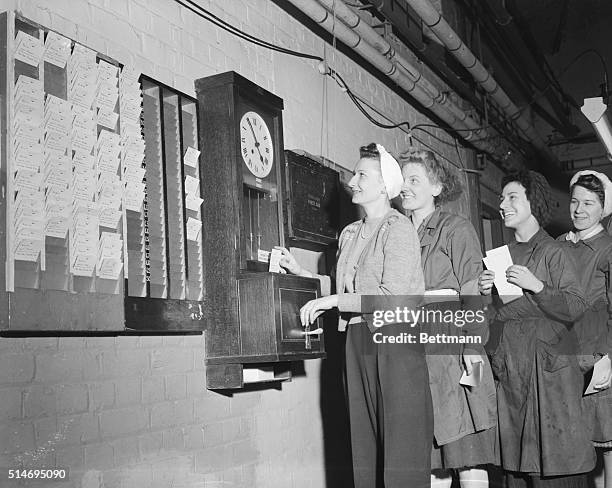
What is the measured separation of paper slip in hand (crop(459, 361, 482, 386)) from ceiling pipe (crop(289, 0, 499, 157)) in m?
1.84

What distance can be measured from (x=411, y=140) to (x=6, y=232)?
3.68m

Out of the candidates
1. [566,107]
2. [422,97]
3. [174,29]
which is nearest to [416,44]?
[422,97]

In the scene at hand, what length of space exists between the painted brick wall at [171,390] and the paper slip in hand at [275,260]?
0.39 metres

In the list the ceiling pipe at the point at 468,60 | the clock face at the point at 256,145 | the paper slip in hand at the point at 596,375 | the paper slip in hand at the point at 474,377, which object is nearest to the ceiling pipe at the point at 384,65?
the ceiling pipe at the point at 468,60

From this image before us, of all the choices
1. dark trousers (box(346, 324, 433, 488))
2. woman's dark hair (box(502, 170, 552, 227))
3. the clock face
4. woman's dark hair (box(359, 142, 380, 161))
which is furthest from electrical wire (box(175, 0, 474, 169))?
dark trousers (box(346, 324, 433, 488))

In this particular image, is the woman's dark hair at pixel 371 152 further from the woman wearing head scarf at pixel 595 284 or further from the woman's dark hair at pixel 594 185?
the woman's dark hair at pixel 594 185

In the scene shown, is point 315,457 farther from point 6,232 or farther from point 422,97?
point 422,97

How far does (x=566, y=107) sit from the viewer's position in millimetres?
6770

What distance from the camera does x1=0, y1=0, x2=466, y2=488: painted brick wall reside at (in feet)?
6.25

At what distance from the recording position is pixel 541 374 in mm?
2627

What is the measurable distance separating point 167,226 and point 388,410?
98 cm

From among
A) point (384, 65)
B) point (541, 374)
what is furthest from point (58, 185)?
point (384, 65)

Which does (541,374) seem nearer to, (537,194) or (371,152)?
(537,194)

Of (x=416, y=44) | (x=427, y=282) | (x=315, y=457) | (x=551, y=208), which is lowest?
(x=315, y=457)
